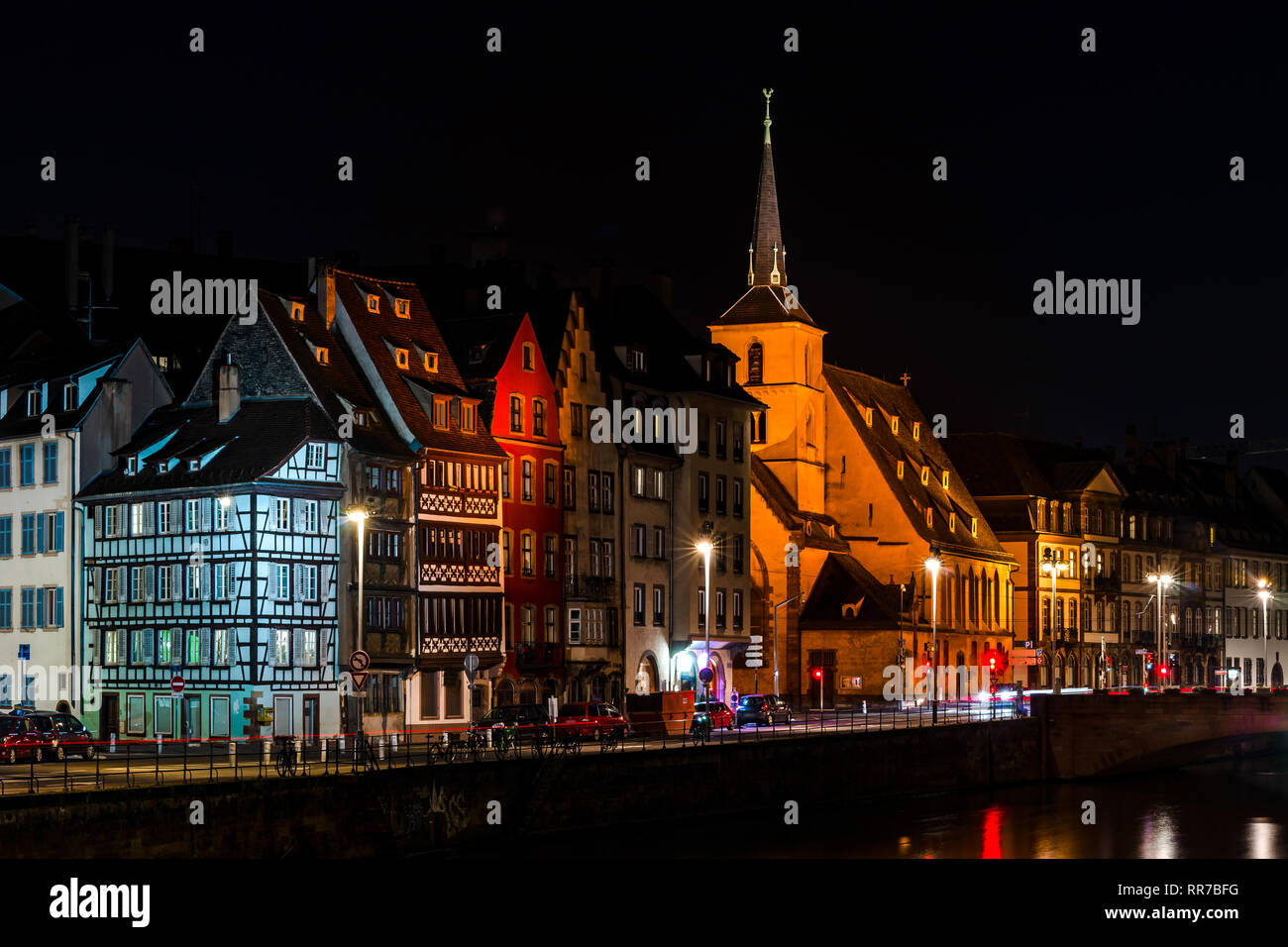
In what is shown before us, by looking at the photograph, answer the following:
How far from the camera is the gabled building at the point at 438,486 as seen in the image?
3088 inches

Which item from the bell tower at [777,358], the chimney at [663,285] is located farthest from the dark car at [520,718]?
the bell tower at [777,358]

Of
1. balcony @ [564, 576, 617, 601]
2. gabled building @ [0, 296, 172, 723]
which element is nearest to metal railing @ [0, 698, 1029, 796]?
balcony @ [564, 576, 617, 601]

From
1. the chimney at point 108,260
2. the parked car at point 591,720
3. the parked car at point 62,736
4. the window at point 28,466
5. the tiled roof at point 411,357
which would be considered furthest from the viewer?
the chimney at point 108,260

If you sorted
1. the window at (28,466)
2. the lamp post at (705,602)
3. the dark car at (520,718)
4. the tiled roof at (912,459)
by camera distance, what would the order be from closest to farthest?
1. the dark car at (520,718)
2. the window at (28,466)
3. the lamp post at (705,602)
4. the tiled roof at (912,459)

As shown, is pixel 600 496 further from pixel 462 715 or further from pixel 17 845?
pixel 17 845

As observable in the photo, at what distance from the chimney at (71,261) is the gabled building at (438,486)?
17585 mm

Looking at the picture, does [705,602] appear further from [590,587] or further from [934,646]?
[934,646]

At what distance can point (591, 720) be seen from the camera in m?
74.8

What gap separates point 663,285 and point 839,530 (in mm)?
22888

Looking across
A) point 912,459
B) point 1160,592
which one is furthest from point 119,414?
point 1160,592

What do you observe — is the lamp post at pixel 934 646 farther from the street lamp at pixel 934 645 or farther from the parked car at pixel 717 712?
the parked car at pixel 717 712
